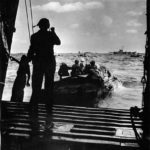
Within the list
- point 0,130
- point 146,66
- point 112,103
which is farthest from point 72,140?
point 112,103

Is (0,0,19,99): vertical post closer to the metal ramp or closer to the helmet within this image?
the helmet

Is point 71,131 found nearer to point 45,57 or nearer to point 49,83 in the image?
point 49,83

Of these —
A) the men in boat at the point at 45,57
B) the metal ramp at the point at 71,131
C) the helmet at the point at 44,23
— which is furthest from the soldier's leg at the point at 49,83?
the helmet at the point at 44,23

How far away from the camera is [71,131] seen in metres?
5.06

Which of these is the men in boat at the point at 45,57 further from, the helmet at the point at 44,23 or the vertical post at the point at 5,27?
the vertical post at the point at 5,27

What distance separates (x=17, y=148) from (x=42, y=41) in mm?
2064

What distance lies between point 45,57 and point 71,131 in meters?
1.48

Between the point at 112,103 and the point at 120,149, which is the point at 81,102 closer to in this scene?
the point at 112,103

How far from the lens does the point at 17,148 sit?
5.00m

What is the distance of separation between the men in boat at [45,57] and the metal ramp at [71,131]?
63 centimetres

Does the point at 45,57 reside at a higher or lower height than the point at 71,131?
higher

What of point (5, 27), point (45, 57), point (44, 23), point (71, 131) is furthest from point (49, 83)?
point (5, 27)

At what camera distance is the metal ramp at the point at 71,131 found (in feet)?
15.0

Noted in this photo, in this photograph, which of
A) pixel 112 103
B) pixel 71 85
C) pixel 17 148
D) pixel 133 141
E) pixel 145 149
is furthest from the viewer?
pixel 112 103
